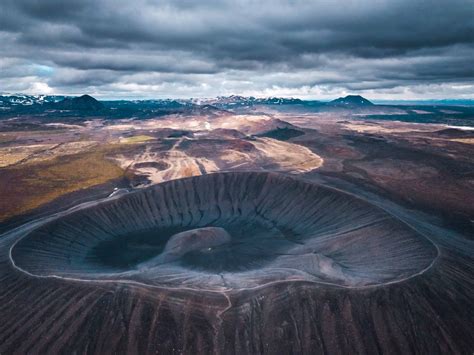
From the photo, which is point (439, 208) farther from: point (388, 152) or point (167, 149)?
point (167, 149)

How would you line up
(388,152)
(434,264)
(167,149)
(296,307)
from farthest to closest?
1. (167,149)
2. (388,152)
3. (434,264)
4. (296,307)

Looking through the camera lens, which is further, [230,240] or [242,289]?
[230,240]

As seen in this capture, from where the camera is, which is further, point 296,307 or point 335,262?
point 335,262

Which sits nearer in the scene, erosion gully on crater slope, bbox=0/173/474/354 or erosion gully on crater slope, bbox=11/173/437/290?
erosion gully on crater slope, bbox=0/173/474/354

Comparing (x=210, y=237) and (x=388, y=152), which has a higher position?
(x=210, y=237)

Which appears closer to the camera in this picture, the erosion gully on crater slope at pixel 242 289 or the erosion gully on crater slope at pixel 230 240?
the erosion gully on crater slope at pixel 242 289

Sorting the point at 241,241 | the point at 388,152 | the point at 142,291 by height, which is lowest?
the point at 388,152

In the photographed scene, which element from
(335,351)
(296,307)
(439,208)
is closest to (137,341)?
(296,307)

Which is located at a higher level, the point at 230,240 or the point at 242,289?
the point at 242,289
